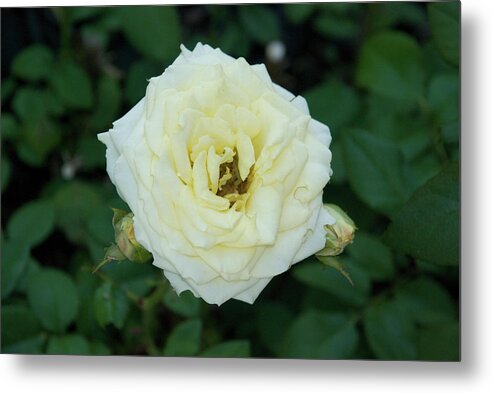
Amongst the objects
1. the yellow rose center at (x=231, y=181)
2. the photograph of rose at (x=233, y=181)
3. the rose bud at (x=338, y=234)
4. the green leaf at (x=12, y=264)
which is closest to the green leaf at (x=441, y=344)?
the photograph of rose at (x=233, y=181)

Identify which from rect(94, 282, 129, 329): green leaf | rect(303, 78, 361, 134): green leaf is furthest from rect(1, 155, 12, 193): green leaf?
rect(303, 78, 361, 134): green leaf

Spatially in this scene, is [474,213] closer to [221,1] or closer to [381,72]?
[381,72]

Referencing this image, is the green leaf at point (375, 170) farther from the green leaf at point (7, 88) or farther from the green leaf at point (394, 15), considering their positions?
the green leaf at point (7, 88)

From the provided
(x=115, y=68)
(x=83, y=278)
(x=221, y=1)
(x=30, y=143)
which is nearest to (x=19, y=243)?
(x=83, y=278)

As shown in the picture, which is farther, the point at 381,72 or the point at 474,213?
the point at 381,72

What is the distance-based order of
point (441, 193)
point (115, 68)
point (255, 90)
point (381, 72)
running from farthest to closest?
1. point (115, 68)
2. point (381, 72)
3. point (441, 193)
4. point (255, 90)

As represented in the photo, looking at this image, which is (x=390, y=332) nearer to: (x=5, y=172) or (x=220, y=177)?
(x=220, y=177)
